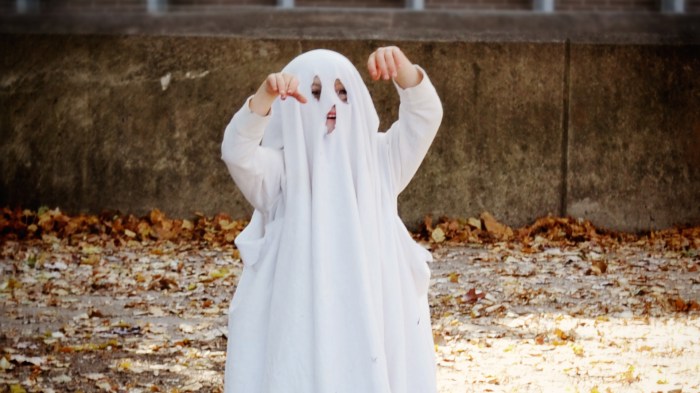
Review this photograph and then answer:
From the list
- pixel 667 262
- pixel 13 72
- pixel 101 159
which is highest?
pixel 13 72

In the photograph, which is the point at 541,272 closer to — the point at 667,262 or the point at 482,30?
the point at 667,262

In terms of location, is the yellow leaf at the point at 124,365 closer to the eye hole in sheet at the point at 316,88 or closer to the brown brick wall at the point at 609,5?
the eye hole in sheet at the point at 316,88

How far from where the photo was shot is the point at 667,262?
914 cm

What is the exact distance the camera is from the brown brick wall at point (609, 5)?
1109 cm

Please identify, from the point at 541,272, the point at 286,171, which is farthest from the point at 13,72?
the point at 286,171

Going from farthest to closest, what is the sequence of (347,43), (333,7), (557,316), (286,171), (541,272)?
1. (333,7)
2. (347,43)
3. (541,272)
4. (557,316)
5. (286,171)

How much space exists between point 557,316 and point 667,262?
228 cm

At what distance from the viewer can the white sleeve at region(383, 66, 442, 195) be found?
402cm

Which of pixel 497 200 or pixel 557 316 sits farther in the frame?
pixel 497 200

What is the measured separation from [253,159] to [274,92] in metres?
0.28

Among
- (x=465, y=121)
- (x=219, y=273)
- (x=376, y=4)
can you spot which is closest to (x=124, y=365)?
(x=219, y=273)

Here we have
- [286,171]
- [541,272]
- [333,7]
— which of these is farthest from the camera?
[333,7]

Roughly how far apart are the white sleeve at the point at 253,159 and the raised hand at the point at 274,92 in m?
0.03

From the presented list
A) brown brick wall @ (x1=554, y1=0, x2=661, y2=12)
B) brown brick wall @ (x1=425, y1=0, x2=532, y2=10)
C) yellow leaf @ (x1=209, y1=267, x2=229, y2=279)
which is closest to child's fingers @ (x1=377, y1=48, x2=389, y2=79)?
yellow leaf @ (x1=209, y1=267, x2=229, y2=279)
